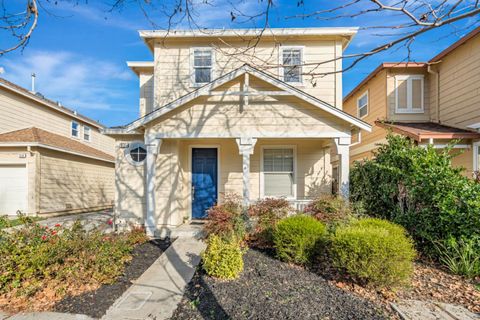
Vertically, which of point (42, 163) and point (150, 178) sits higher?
point (42, 163)

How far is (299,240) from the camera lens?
16.8 ft

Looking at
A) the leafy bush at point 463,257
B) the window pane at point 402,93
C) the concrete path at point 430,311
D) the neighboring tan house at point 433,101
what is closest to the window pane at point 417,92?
the neighboring tan house at point 433,101

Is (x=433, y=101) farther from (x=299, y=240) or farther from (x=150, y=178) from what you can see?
(x=150, y=178)

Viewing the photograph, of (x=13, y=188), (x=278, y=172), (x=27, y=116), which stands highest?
(x=27, y=116)

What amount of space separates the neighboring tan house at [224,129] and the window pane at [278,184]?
1.3 inches

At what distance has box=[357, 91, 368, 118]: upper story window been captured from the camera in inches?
513

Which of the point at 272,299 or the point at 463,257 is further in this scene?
the point at 463,257

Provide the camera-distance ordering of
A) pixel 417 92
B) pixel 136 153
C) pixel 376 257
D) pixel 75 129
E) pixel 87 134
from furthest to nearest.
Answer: pixel 87 134
pixel 75 129
pixel 417 92
pixel 136 153
pixel 376 257

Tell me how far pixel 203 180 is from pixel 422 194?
6.24 metres

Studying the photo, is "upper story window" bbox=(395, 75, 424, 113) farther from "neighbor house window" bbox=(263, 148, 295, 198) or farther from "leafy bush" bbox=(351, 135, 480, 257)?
"neighbor house window" bbox=(263, 148, 295, 198)

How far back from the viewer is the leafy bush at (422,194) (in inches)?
194

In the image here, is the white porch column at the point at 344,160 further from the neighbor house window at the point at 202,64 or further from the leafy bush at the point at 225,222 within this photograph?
the neighbor house window at the point at 202,64

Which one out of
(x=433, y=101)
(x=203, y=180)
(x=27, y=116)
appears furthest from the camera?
(x=27, y=116)

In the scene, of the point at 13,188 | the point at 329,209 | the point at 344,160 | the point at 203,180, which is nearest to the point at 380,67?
the point at 344,160
